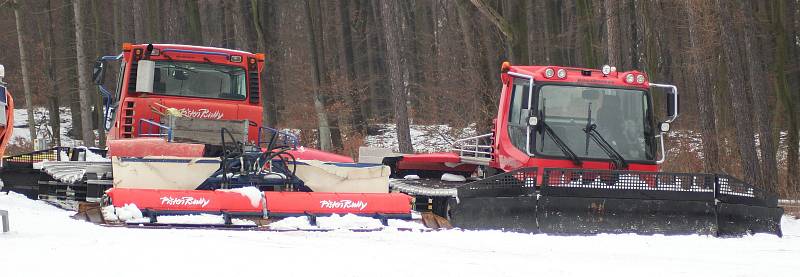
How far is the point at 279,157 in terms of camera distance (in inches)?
488

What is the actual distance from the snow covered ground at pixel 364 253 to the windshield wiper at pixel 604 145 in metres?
1.80

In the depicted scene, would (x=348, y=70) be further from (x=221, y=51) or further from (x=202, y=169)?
(x=202, y=169)

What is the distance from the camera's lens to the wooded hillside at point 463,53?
→ 2294cm

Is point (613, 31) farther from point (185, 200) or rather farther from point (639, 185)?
point (185, 200)

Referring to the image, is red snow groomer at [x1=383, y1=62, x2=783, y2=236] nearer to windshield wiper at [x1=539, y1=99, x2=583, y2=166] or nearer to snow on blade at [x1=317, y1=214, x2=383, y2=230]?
windshield wiper at [x1=539, y1=99, x2=583, y2=166]

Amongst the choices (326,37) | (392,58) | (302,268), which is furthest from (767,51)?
(302,268)

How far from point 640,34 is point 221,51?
57.5 feet

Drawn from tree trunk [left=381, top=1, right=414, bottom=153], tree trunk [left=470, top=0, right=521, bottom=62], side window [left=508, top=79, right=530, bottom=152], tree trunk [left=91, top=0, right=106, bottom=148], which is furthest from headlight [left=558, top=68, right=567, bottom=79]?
tree trunk [left=91, top=0, right=106, bottom=148]

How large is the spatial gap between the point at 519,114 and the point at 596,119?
0.99m

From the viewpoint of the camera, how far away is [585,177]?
465 inches

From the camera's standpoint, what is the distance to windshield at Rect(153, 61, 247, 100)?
15547 mm

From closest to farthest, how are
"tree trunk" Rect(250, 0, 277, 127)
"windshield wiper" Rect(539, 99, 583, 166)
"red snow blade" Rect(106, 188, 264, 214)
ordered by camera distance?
"red snow blade" Rect(106, 188, 264, 214) → "windshield wiper" Rect(539, 99, 583, 166) → "tree trunk" Rect(250, 0, 277, 127)

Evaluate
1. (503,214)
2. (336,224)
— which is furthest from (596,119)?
(336,224)

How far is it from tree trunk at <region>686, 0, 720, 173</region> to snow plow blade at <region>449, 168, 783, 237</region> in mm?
10152
